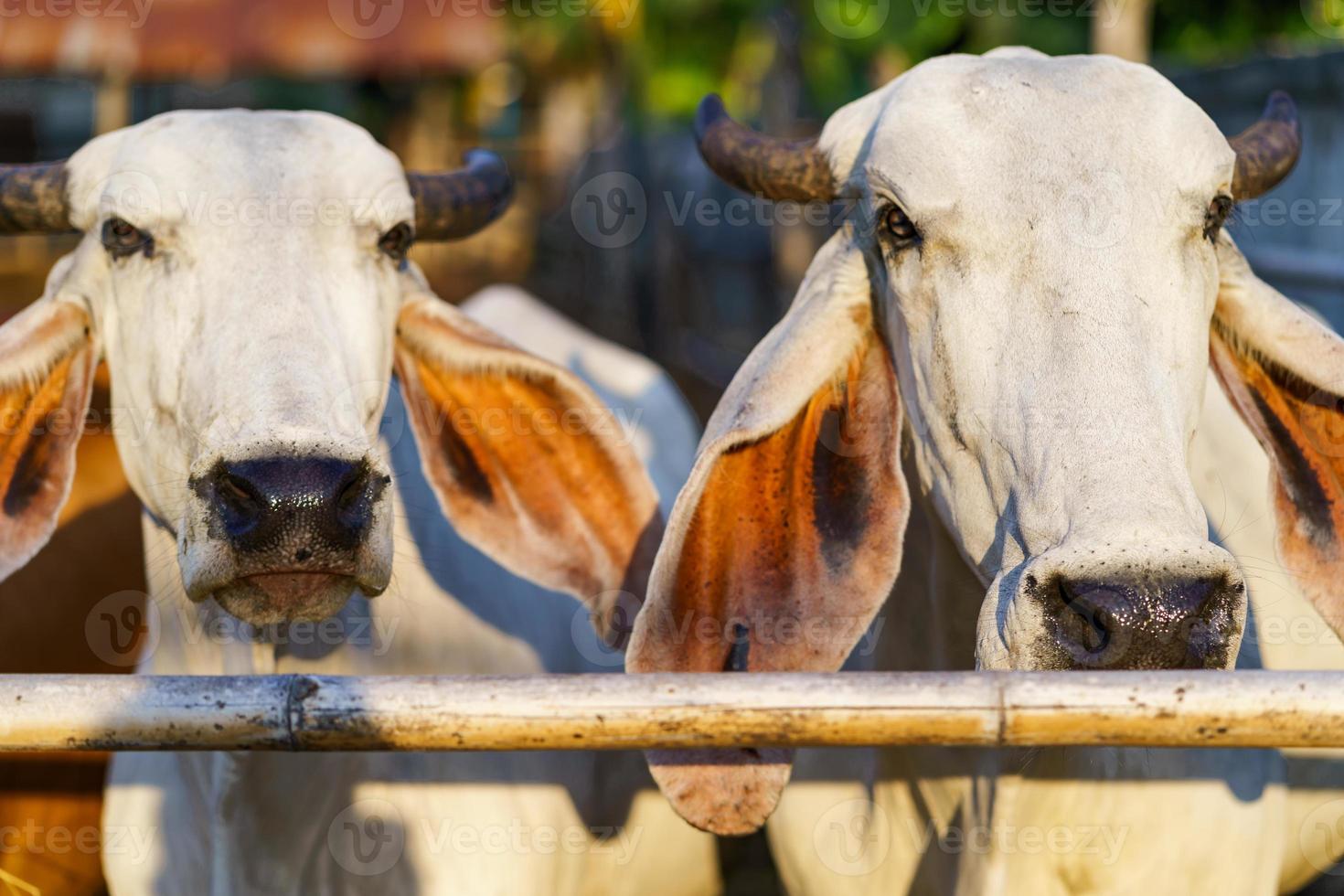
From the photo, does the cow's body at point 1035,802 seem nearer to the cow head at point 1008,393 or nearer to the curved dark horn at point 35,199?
the cow head at point 1008,393

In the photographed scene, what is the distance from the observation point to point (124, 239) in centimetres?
353

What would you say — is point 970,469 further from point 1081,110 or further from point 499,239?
point 499,239

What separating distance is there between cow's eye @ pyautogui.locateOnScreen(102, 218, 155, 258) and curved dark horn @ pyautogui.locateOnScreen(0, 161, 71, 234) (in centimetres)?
26

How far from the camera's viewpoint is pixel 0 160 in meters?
22.9

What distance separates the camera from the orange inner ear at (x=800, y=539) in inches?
136

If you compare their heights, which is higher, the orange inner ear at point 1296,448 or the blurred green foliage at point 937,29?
the blurred green foliage at point 937,29

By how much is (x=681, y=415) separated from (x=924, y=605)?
2.50m

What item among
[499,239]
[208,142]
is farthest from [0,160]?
[208,142]

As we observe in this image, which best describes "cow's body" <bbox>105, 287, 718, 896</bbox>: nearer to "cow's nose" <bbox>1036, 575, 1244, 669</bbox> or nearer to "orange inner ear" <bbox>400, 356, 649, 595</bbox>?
"orange inner ear" <bbox>400, 356, 649, 595</bbox>

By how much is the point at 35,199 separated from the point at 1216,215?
2.60 metres

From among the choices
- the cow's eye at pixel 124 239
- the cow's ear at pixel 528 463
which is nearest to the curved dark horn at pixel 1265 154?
the cow's ear at pixel 528 463

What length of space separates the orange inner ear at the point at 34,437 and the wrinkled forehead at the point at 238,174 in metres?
0.39

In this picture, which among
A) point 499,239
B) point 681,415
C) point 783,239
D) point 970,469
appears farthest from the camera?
point 499,239

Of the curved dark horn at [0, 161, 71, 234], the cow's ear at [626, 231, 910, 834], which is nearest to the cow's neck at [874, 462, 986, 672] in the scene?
the cow's ear at [626, 231, 910, 834]
